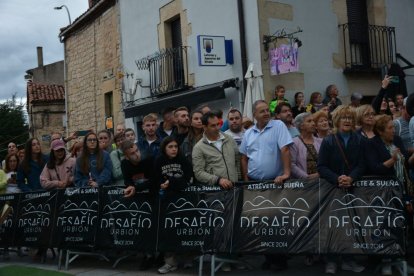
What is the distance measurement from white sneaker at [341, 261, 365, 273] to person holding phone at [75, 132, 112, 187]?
3645 mm

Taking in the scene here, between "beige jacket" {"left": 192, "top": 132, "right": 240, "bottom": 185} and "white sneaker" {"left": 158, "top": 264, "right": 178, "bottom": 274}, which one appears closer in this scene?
"beige jacket" {"left": 192, "top": 132, "right": 240, "bottom": 185}

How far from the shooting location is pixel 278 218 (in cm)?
597

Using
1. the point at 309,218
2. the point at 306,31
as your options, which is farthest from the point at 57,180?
the point at 306,31

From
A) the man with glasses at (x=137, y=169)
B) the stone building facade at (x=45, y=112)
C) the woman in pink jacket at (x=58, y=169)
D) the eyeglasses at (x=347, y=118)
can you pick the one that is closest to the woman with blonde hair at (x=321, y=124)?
the eyeglasses at (x=347, y=118)

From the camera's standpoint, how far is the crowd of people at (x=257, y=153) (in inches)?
228

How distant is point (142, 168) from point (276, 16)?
593 cm

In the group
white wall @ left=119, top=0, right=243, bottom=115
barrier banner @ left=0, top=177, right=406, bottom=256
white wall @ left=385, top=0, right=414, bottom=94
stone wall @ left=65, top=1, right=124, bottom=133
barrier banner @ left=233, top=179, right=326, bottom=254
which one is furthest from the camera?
stone wall @ left=65, top=1, right=124, bottom=133

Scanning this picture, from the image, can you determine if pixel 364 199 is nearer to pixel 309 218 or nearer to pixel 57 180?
pixel 309 218

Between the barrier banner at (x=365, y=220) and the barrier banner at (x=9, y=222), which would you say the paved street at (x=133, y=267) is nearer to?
the barrier banner at (x=9, y=222)

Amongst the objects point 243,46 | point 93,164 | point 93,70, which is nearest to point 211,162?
point 93,164

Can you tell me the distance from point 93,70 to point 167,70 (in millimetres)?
5769

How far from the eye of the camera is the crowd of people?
579 centimetres

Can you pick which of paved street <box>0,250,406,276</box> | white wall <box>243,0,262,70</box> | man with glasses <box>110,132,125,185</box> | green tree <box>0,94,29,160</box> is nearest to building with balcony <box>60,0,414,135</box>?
white wall <box>243,0,262,70</box>

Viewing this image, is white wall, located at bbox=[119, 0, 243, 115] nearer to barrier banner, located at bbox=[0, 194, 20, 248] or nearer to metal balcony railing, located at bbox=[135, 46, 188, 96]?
metal balcony railing, located at bbox=[135, 46, 188, 96]
